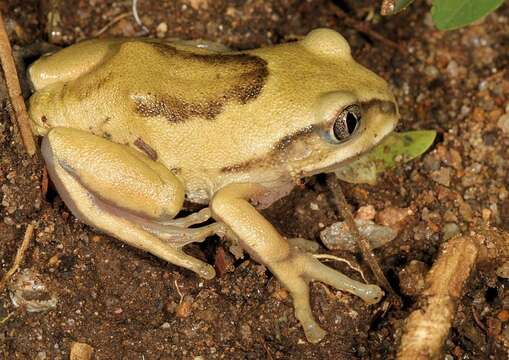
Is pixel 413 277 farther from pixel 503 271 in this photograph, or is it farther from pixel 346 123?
pixel 346 123

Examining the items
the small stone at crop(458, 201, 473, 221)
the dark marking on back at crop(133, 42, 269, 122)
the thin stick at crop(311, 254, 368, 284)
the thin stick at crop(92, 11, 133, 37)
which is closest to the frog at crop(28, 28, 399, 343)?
the dark marking on back at crop(133, 42, 269, 122)

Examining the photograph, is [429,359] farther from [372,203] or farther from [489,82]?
[489,82]

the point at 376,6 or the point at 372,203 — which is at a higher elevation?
the point at 376,6

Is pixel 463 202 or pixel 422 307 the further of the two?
pixel 463 202

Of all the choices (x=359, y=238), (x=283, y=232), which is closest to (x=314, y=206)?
(x=283, y=232)

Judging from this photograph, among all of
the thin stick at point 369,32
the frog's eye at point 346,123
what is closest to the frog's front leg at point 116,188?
the frog's eye at point 346,123

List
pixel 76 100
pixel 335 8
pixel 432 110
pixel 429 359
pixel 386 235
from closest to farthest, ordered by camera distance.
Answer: pixel 429 359
pixel 76 100
pixel 386 235
pixel 432 110
pixel 335 8

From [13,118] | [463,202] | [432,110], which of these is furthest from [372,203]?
[13,118]
